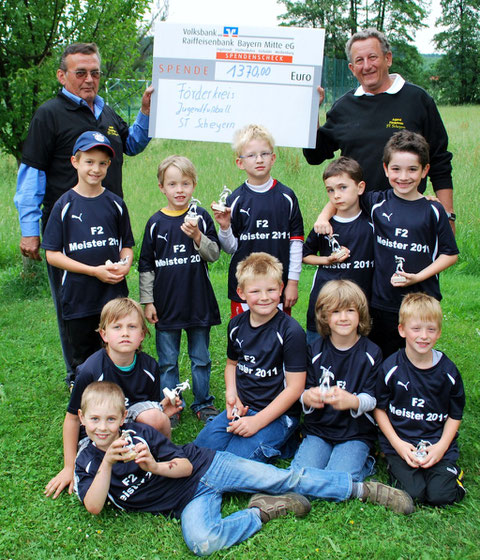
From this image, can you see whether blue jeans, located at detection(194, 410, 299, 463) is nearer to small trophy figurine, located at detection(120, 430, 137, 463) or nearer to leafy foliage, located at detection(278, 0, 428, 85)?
small trophy figurine, located at detection(120, 430, 137, 463)

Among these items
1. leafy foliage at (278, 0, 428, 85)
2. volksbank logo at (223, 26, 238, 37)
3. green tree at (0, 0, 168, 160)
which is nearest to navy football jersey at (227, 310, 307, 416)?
volksbank logo at (223, 26, 238, 37)

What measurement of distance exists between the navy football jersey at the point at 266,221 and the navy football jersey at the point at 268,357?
1.80ft

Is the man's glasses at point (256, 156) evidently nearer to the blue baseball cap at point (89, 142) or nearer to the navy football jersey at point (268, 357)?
the blue baseball cap at point (89, 142)

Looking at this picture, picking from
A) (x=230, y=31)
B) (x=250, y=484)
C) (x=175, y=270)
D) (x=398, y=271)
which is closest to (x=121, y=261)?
(x=175, y=270)

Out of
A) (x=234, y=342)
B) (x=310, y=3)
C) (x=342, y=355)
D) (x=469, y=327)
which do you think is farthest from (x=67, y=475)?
(x=310, y=3)

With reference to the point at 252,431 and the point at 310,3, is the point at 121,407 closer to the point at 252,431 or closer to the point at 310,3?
the point at 252,431

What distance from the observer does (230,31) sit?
4379 mm

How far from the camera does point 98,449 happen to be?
317 centimetres

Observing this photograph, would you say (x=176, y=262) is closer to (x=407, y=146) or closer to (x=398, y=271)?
(x=398, y=271)

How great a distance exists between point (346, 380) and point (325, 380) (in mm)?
147

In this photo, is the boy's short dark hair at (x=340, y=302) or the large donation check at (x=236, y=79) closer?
the boy's short dark hair at (x=340, y=302)

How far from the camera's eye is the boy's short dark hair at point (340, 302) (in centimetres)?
359

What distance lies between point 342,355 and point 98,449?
1555 millimetres

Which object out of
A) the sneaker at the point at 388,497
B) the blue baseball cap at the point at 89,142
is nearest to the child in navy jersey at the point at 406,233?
the sneaker at the point at 388,497
